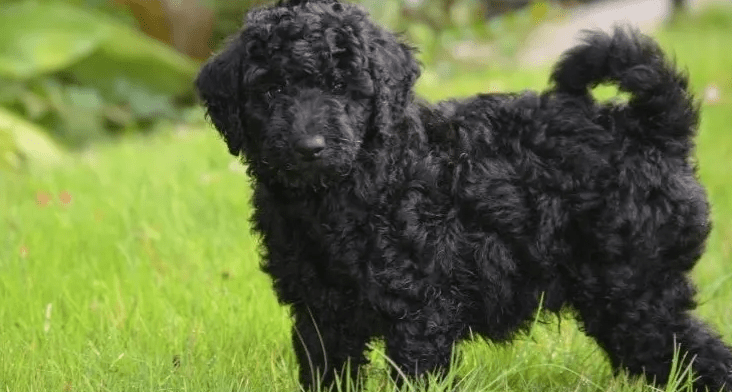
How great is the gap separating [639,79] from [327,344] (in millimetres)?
1413

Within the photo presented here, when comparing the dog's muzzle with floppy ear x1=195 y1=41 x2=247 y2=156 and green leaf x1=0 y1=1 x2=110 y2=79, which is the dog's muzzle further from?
green leaf x1=0 y1=1 x2=110 y2=79

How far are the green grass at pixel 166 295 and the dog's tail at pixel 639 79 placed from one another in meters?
0.79

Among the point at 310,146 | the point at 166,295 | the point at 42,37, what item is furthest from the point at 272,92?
the point at 42,37

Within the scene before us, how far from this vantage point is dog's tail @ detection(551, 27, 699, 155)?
3.44m

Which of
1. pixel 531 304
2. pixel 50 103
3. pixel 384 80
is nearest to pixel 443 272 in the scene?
pixel 531 304

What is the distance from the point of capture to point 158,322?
411 centimetres

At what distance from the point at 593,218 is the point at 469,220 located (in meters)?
0.42

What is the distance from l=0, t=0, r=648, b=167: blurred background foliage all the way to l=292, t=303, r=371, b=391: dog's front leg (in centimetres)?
480

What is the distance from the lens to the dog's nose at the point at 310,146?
2967 mm

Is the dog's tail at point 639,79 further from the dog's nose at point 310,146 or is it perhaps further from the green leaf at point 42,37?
→ the green leaf at point 42,37

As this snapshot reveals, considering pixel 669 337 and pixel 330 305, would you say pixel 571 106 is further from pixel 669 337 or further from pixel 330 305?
pixel 330 305

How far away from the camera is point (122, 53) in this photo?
9969 mm

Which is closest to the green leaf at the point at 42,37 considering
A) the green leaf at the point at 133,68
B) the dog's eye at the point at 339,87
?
the green leaf at the point at 133,68

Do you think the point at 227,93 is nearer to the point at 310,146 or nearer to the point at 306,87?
the point at 306,87
